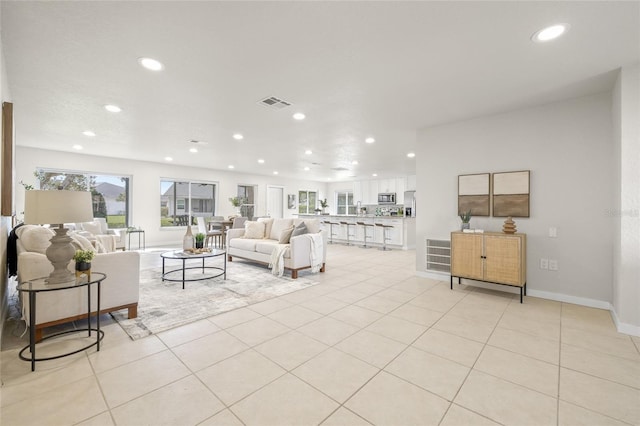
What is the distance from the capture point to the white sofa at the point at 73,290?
7.95 feet

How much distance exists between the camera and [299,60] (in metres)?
2.63

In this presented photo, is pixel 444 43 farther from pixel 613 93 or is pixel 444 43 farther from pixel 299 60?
pixel 613 93

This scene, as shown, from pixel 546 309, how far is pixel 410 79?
3127 mm

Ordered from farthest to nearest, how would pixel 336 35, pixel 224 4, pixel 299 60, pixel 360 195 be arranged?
pixel 360 195, pixel 299 60, pixel 336 35, pixel 224 4

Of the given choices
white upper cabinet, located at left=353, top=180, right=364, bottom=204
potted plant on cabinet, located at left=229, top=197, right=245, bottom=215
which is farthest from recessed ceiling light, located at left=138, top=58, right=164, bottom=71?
white upper cabinet, located at left=353, top=180, right=364, bottom=204

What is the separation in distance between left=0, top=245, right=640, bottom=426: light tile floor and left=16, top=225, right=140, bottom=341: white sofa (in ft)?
0.84

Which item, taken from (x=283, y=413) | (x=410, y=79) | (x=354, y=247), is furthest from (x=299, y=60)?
(x=354, y=247)

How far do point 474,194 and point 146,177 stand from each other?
8564 mm

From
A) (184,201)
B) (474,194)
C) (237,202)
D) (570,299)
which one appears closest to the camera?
(570,299)

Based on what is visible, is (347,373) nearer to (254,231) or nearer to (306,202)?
(254,231)

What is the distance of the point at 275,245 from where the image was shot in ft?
16.6

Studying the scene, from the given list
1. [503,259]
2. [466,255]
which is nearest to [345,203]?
[466,255]

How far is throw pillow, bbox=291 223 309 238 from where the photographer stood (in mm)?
5066

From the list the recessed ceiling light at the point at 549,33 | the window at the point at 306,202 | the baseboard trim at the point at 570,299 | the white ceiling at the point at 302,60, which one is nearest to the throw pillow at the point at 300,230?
the white ceiling at the point at 302,60
